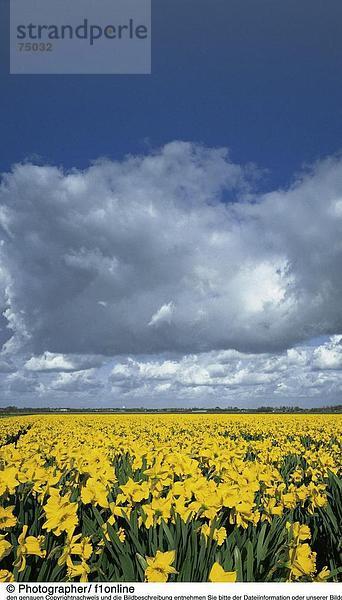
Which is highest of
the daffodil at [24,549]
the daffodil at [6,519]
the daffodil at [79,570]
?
the daffodil at [6,519]

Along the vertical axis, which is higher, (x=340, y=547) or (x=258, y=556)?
(x=258, y=556)

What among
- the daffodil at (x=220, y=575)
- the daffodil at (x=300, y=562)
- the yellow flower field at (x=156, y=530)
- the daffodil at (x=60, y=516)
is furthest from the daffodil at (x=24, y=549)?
the daffodil at (x=300, y=562)

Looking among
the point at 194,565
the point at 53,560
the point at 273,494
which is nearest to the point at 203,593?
the point at 194,565

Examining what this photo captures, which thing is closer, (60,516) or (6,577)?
(6,577)

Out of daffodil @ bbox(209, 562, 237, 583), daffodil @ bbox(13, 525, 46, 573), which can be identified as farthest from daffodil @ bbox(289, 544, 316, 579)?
daffodil @ bbox(13, 525, 46, 573)

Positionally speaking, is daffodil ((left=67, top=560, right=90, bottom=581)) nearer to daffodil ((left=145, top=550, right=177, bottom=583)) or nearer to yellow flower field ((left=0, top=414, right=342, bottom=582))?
yellow flower field ((left=0, top=414, right=342, bottom=582))

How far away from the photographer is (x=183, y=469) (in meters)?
3.84

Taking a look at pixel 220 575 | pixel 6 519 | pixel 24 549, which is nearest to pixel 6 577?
pixel 24 549

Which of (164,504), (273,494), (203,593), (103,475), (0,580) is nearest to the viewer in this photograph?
(203,593)

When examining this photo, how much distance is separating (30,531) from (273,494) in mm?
2061

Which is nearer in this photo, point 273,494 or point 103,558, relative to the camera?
point 103,558

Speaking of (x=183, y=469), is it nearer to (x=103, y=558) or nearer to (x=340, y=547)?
(x=103, y=558)

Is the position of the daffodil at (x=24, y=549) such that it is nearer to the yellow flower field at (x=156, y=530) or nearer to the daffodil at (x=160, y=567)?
the yellow flower field at (x=156, y=530)

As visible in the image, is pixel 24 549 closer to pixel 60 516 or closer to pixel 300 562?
pixel 60 516
